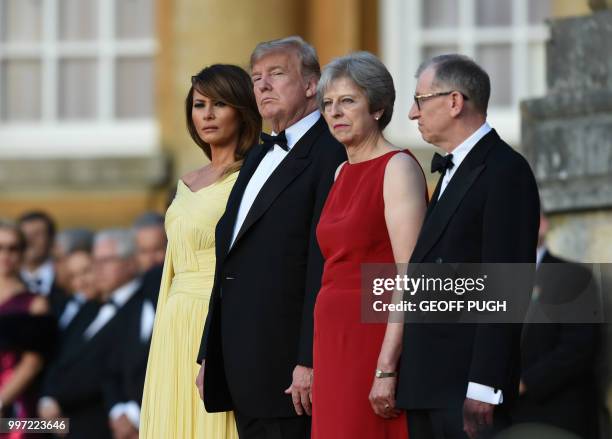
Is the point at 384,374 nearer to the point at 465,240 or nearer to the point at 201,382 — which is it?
the point at 465,240

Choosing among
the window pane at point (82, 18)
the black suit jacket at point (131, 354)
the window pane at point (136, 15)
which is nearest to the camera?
the black suit jacket at point (131, 354)

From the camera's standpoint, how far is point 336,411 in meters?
5.29

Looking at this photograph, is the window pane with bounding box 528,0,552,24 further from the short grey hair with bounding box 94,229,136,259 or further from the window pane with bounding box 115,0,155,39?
the short grey hair with bounding box 94,229,136,259

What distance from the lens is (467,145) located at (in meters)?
5.25

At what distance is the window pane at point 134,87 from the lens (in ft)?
42.2

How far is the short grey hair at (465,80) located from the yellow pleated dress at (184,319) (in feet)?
3.82

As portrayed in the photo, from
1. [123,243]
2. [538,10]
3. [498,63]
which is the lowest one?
[123,243]

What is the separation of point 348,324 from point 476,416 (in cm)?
63

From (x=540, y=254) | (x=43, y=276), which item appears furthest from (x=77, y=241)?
(x=540, y=254)

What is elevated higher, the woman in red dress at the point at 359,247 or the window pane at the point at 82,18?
→ the window pane at the point at 82,18

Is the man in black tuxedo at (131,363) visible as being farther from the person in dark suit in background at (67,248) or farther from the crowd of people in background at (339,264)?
the crowd of people in background at (339,264)

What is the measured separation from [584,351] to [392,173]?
5.56ft

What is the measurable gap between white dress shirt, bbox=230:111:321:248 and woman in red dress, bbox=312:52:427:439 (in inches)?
14.4

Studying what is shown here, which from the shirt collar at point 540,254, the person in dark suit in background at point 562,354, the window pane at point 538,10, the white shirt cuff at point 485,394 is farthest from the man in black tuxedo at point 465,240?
the window pane at point 538,10
